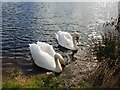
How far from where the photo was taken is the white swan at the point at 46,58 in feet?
34.6

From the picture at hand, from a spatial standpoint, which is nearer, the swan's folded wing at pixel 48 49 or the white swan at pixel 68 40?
the swan's folded wing at pixel 48 49

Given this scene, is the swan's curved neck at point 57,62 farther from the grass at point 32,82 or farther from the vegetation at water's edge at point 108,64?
the vegetation at water's edge at point 108,64

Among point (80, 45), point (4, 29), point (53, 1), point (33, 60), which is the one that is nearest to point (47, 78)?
point (33, 60)

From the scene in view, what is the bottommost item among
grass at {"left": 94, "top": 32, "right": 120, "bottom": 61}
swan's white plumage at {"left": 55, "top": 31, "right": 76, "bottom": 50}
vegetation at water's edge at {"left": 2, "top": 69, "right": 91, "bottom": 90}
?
vegetation at water's edge at {"left": 2, "top": 69, "right": 91, "bottom": 90}

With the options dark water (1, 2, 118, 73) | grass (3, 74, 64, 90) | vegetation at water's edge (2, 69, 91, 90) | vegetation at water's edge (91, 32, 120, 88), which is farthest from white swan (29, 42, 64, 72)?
vegetation at water's edge (91, 32, 120, 88)

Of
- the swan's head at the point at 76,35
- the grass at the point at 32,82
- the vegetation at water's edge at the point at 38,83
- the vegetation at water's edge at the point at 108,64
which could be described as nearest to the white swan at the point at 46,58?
the grass at the point at 32,82

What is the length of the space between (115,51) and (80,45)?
5509mm

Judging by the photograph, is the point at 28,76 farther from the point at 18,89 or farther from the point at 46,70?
the point at 18,89

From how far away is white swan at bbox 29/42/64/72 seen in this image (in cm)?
1055

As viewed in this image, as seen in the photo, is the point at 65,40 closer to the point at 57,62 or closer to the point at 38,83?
the point at 57,62

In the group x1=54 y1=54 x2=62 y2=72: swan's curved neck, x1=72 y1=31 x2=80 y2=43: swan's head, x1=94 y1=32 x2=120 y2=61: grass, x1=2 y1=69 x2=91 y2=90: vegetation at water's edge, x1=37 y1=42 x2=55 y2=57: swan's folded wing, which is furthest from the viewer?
x1=72 y1=31 x2=80 y2=43: swan's head

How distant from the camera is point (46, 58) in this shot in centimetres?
1098

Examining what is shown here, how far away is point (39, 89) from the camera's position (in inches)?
301

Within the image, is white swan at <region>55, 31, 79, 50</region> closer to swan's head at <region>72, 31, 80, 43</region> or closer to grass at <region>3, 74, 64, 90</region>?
swan's head at <region>72, 31, 80, 43</region>
